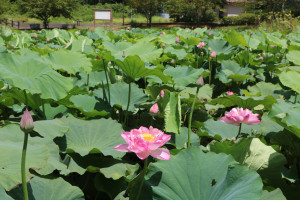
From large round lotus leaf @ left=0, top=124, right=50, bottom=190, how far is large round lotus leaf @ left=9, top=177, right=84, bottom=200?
0.04m

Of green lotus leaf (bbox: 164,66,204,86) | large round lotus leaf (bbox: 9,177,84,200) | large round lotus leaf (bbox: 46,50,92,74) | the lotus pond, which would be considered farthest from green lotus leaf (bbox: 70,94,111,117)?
large round lotus leaf (bbox: 9,177,84,200)

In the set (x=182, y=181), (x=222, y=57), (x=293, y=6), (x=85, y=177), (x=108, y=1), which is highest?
(x=108, y=1)

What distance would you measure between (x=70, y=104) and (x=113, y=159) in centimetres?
40

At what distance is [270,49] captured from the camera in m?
3.00

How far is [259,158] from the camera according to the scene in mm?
884

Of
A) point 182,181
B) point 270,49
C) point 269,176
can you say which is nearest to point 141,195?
point 182,181

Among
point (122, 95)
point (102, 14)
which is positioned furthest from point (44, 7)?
point (122, 95)

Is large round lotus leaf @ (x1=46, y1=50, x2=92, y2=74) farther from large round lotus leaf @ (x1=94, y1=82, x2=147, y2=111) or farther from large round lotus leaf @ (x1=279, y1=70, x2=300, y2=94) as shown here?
large round lotus leaf @ (x1=279, y1=70, x2=300, y2=94)

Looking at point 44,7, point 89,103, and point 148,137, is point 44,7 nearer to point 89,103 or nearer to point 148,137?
point 89,103

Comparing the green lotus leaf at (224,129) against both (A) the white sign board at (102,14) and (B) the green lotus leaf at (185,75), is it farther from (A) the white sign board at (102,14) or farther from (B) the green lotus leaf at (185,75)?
(A) the white sign board at (102,14)

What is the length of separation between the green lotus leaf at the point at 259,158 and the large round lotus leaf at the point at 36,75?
1.96 feet

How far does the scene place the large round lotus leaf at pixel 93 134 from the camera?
1026 mm

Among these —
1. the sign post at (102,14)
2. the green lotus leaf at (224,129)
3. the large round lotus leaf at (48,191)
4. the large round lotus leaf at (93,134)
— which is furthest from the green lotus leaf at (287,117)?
the sign post at (102,14)

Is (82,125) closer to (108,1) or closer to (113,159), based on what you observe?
(113,159)
